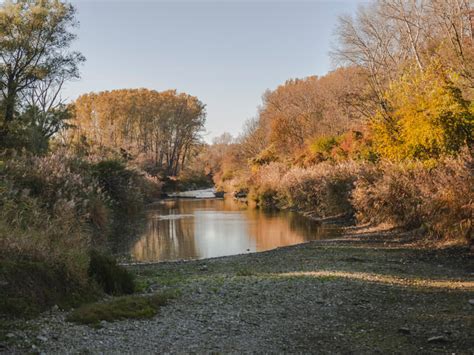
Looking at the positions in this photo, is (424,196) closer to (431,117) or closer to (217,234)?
(431,117)

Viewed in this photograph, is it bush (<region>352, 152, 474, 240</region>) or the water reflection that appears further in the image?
the water reflection

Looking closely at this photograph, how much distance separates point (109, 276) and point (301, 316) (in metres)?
3.30

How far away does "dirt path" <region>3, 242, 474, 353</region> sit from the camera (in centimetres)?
552

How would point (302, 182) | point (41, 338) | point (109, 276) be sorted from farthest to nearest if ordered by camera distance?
1. point (302, 182)
2. point (109, 276)
3. point (41, 338)

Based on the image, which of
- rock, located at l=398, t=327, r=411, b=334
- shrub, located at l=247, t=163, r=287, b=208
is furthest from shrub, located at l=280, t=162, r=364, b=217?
rock, located at l=398, t=327, r=411, b=334

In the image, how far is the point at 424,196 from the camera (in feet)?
49.9

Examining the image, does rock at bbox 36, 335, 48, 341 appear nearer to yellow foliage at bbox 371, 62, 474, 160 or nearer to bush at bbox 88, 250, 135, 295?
bush at bbox 88, 250, 135, 295

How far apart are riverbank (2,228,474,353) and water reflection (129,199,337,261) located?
576cm

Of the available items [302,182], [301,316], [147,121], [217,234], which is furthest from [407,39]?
[147,121]

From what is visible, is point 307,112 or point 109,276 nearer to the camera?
point 109,276

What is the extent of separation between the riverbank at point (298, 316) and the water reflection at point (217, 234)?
576 centimetres

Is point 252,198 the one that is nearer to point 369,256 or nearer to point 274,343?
point 369,256

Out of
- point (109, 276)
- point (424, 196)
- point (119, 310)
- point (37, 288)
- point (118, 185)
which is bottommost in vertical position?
point (119, 310)

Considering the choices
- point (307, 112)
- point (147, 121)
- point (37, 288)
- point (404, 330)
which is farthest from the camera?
point (147, 121)
